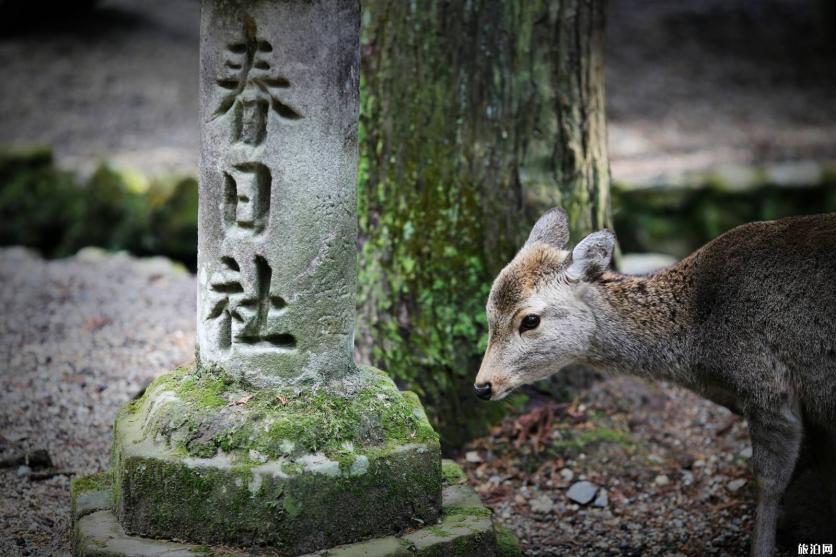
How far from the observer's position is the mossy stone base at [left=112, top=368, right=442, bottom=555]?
435cm

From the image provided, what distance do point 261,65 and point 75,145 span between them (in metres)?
8.63

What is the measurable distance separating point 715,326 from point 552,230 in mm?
974

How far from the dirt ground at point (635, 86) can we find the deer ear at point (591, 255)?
552 centimetres

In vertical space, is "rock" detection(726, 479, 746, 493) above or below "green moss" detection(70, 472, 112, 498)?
below

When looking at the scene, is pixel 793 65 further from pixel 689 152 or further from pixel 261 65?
pixel 261 65

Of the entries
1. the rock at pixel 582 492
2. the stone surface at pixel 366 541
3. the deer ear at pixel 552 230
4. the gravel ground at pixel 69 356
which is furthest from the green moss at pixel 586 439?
the gravel ground at pixel 69 356

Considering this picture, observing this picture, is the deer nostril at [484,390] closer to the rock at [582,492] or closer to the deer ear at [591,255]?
the deer ear at [591,255]

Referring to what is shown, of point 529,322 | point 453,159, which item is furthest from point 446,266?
point 529,322

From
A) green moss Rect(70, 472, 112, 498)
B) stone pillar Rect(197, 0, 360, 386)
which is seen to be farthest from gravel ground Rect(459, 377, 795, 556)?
green moss Rect(70, 472, 112, 498)

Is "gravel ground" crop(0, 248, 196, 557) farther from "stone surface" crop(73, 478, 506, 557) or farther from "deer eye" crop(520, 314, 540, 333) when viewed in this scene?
"deer eye" crop(520, 314, 540, 333)

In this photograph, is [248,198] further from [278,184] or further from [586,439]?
[586,439]

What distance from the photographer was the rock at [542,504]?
6129 mm

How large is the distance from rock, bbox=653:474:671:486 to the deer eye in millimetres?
1593

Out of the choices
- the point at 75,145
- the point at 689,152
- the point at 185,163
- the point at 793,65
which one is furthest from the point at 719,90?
the point at 75,145
